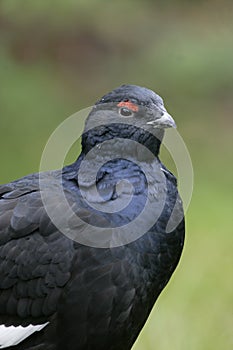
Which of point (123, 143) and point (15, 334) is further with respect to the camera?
point (123, 143)

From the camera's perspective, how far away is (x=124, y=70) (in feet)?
27.9

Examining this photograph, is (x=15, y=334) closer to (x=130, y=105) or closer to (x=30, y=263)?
(x=30, y=263)

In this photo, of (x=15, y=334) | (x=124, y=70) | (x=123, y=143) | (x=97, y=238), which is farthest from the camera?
(x=124, y=70)

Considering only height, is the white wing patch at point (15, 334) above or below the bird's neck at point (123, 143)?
below

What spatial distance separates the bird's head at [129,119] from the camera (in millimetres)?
3666

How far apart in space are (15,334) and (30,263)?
30 cm

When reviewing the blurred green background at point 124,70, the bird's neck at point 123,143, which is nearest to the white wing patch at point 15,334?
the bird's neck at point 123,143

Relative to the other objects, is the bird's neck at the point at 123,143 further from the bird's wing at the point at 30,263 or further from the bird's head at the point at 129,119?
the bird's wing at the point at 30,263

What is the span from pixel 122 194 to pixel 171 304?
74.7 inches

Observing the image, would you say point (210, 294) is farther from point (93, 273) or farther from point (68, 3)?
point (68, 3)

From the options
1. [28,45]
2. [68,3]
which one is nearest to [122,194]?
[68,3]

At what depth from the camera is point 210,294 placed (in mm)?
5398

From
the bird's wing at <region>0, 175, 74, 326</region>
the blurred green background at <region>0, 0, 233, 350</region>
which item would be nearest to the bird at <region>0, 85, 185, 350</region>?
the bird's wing at <region>0, 175, 74, 326</region>

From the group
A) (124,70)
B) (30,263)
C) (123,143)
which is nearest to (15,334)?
(30,263)
